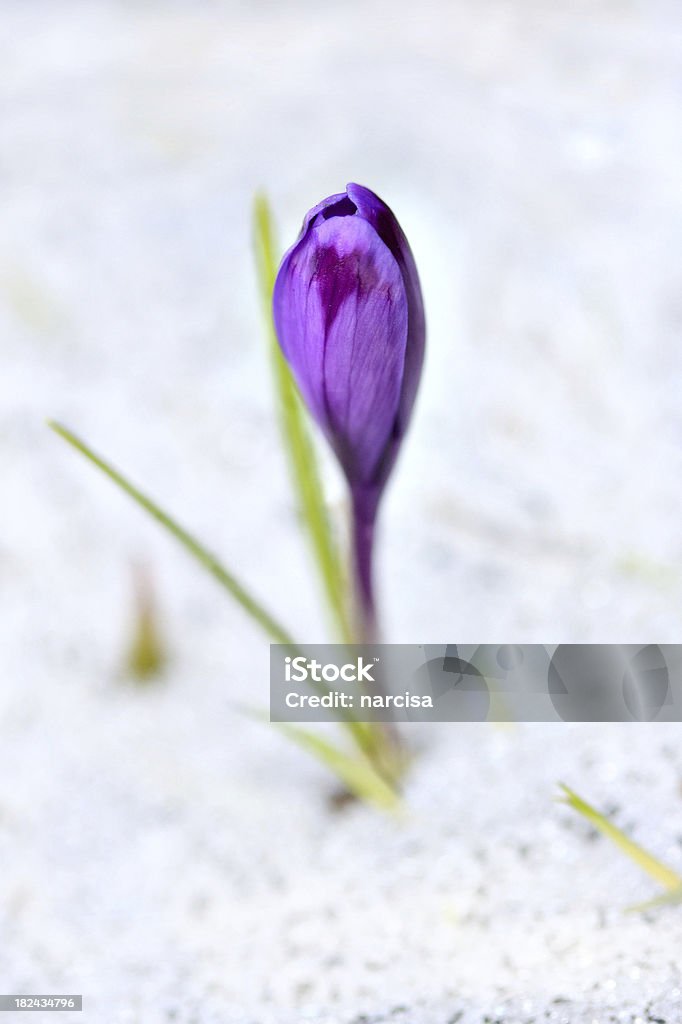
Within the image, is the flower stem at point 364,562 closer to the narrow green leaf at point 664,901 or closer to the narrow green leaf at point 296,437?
the narrow green leaf at point 296,437

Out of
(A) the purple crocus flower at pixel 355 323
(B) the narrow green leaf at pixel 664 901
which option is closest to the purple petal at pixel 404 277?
(A) the purple crocus flower at pixel 355 323

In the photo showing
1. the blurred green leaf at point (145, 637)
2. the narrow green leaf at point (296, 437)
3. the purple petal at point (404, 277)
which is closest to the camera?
the purple petal at point (404, 277)

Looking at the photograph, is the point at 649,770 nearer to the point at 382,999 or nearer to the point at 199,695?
the point at 382,999

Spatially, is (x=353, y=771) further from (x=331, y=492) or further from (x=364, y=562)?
(x=331, y=492)

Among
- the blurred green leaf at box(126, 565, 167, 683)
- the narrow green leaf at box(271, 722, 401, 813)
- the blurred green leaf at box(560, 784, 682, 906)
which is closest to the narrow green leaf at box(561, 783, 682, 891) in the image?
the blurred green leaf at box(560, 784, 682, 906)

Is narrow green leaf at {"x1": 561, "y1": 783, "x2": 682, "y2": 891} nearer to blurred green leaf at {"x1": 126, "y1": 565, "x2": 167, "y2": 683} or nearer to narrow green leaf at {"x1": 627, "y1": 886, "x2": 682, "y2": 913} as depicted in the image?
narrow green leaf at {"x1": 627, "y1": 886, "x2": 682, "y2": 913}

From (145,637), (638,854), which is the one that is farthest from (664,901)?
(145,637)

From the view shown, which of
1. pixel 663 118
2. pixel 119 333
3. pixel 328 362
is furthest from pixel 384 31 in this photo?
pixel 328 362
